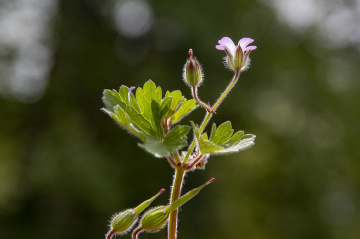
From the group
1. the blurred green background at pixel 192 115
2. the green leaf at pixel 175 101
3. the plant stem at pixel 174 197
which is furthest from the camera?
the blurred green background at pixel 192 115

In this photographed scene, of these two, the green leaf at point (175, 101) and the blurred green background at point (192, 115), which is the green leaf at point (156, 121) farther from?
the blurred green background at point (192, 115)

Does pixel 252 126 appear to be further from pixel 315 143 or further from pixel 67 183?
pixel 67 183

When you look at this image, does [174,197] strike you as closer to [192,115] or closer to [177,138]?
[177,138]

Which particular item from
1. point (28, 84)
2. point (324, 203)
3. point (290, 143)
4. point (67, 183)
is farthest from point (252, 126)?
point (28, 84)

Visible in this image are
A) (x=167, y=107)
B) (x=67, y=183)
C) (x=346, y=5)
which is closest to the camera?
(x=167, y=107)

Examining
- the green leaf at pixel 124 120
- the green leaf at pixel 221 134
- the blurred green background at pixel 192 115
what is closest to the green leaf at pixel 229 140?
the green leaf at pixel 221 134

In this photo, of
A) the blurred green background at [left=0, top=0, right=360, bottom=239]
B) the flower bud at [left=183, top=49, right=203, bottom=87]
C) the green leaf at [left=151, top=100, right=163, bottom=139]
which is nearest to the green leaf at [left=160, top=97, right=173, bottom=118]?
the green leaf at [left=151, top=100, right=163, bottom=139]

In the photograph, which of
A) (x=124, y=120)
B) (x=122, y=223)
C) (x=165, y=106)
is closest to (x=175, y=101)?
(x=165, y=106)

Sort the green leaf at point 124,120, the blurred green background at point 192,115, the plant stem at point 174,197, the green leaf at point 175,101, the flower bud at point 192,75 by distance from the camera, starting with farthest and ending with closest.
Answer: the blurred green background at point 192,115 → the flower bud at point 192,75 → the green leaf at point 175,101 → the green leaf at point 124,120 → the plant stem at point 174,197

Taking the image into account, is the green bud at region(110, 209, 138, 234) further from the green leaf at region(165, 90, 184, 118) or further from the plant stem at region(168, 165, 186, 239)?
the green leaf at region(165, 90, 184, 118)
